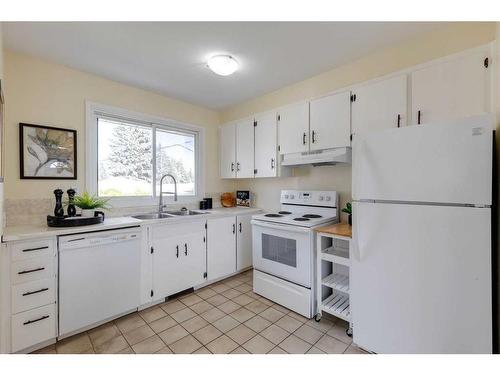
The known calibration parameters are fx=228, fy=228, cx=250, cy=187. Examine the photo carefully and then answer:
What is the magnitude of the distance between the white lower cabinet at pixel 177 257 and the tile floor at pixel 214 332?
0.19 meters

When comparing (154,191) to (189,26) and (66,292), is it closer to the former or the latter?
(66,292)

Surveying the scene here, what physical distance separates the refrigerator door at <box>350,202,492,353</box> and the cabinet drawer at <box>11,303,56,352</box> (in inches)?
88.4

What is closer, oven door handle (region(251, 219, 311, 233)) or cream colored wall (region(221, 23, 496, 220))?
cream colored wall (region(221, 23, 496, 220))

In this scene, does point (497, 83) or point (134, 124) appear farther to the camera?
point (134, 124)

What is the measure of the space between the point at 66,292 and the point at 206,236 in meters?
1.34

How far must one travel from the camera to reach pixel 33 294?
165 centimetres

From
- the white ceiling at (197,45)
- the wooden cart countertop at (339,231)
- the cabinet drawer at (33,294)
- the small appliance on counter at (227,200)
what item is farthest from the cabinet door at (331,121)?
the cabinet drawer at (33,294)

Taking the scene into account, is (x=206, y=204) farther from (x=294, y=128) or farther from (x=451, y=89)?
(x=451, y=89)

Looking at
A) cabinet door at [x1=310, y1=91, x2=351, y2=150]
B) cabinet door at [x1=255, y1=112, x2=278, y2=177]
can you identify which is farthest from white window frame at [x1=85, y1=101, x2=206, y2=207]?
cabinet door at [x1=310, y1=91, x2=351, y2=150]

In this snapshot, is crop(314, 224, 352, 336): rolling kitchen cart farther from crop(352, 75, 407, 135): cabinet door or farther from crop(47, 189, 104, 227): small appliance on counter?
crop(47, 189, 104, 227): small appliance on counter

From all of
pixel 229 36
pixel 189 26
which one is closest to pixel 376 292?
pixel 229 36

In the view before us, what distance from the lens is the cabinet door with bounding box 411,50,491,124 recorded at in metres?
1.56
